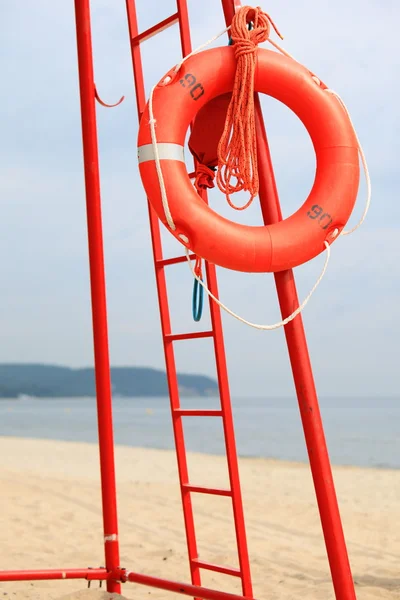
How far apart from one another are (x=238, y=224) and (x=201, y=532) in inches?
128

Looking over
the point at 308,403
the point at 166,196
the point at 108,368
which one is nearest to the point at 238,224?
the point at 166,196

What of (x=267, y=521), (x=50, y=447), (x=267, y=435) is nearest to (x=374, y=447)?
(x=267, y=435)

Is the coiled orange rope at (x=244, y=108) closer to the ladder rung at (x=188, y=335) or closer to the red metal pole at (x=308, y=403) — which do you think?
the red metal pole at (x=308, y=403)

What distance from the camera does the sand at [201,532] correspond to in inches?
148

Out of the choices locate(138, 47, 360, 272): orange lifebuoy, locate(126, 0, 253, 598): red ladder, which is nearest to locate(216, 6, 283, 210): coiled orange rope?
locate(138, 47, 360, 272): orange lifebuoy

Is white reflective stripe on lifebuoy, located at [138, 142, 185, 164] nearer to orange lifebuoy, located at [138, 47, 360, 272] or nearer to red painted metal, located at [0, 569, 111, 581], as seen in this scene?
orange lifebuoy, located at [138, 47, 360, 272]

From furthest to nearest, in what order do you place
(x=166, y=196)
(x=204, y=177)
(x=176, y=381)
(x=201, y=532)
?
(x=201, y=532) → (x=176, y=381) → (x=204, y=177) → (x=166, y=196)

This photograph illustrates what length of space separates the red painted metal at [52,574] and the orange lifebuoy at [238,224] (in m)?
1.42

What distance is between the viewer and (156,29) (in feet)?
9.71

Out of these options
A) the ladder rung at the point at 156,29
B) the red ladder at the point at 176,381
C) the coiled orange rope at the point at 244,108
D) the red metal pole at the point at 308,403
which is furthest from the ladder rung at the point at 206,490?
the ladder rung at the point at 156,29

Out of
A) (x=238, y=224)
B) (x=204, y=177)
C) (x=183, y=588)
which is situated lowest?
(x=183, y=588)

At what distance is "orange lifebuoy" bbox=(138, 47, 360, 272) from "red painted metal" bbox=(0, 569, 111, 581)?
1.42m

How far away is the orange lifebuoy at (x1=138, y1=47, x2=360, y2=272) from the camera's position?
7.55 ft

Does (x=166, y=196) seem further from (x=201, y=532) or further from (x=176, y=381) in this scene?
(x=201, y=532)
